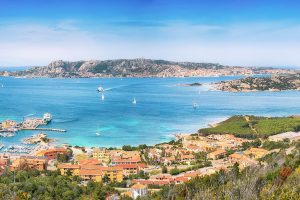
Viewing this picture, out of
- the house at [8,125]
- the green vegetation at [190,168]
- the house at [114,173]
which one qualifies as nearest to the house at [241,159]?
the green vegetation at [190,168]

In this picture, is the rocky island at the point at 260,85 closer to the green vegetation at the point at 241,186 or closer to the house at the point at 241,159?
the house at the point at 241,159

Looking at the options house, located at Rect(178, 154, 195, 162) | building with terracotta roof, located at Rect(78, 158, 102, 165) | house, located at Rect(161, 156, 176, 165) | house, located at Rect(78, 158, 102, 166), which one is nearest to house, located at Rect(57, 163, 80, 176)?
house, located at Rect(78, 158, 102, 166)

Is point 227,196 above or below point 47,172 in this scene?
above

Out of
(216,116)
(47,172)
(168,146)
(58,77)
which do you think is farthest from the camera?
(58,77)

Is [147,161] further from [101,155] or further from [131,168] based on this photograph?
[101,155]

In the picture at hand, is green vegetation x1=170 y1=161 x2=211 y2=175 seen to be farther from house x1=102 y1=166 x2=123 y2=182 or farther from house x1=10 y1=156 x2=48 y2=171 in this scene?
house x1=10 y1=156 x2=48 y2=171

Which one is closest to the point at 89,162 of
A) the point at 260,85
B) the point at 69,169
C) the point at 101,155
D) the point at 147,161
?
the point at 69,169

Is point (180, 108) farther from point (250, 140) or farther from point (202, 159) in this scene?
point (202, 159)

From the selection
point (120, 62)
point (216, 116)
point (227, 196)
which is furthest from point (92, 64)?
point (227, 196)
